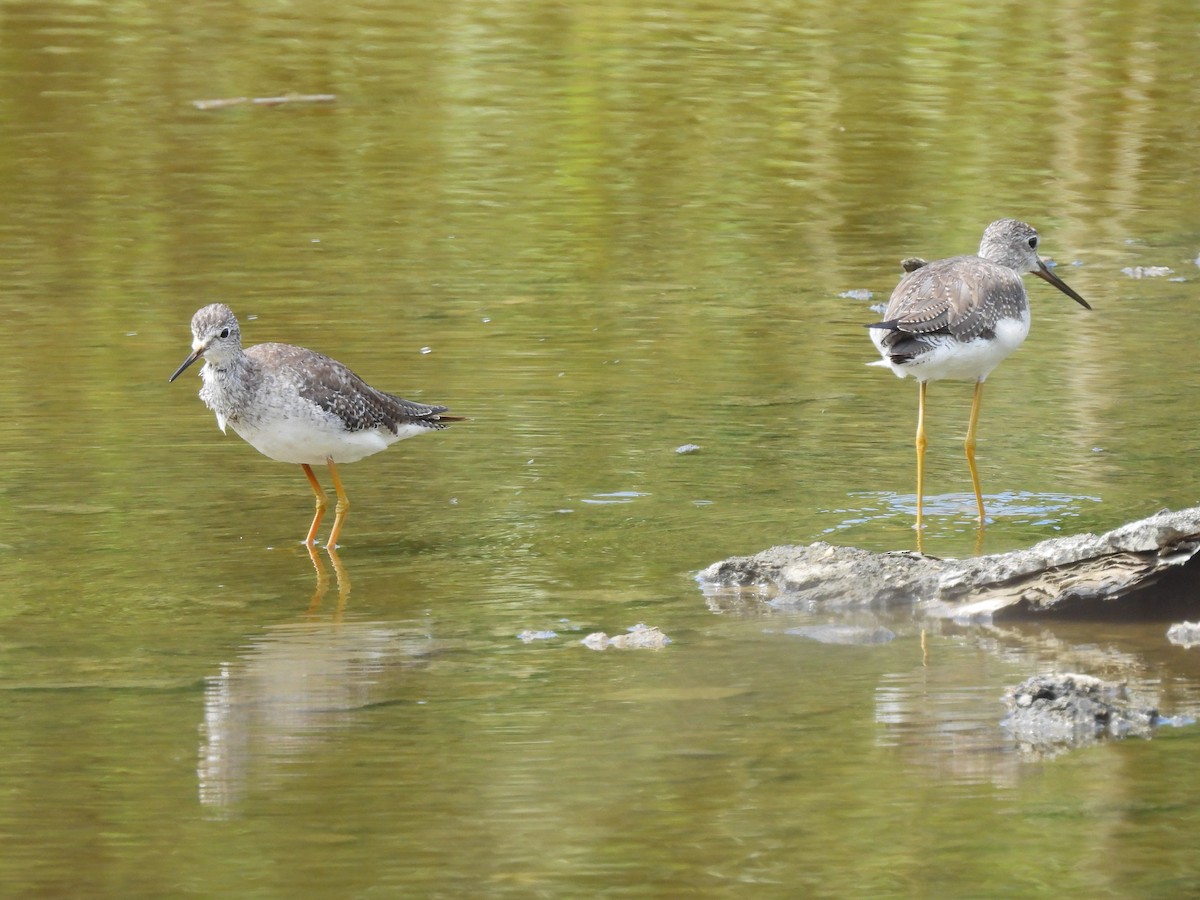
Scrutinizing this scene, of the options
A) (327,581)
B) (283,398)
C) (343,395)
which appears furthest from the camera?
(343,395)

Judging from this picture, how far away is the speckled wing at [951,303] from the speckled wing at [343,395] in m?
2.43

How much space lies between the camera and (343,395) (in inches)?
386

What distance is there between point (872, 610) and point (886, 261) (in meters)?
7.35

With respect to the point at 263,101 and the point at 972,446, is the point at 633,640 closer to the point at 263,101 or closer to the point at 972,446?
the point at 972,446

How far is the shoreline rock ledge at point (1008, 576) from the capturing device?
7.78 m

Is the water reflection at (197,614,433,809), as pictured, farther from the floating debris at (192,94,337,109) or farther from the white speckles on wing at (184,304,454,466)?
the floating debris at (192,94,337,109)

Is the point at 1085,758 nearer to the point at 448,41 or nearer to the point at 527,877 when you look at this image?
the point at 527,877

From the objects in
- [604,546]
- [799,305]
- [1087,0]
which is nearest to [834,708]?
[604,546]

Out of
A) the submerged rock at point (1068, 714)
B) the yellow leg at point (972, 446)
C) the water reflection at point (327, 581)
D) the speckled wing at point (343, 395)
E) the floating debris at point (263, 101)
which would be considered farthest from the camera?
the floating debris at point (263, 101)

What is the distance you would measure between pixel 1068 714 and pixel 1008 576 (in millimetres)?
1369

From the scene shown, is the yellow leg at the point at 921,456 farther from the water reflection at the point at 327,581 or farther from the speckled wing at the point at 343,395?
the water reflection at the point at 327,581

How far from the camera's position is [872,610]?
831cm

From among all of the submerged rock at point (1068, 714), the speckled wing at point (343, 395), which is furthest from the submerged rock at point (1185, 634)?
the speckled wing at point (343, 395)

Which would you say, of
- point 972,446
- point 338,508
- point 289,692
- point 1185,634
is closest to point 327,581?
point 338,508
